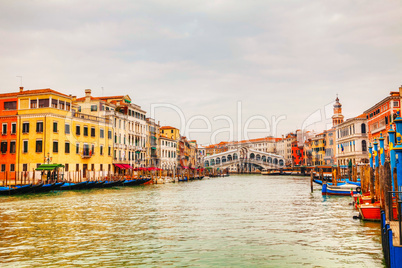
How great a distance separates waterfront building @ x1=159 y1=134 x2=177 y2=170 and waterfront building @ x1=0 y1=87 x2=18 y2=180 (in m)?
28.2

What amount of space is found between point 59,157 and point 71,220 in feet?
67.6

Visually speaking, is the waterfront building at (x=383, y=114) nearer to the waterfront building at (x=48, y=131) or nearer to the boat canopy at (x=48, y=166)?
the waterfront building at (x=48, y=131)

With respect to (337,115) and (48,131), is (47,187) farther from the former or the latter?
(337,115)

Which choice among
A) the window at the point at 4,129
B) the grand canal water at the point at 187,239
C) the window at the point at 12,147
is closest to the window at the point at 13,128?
the window at the point at 4,129

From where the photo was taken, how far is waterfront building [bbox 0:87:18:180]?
1298 inches

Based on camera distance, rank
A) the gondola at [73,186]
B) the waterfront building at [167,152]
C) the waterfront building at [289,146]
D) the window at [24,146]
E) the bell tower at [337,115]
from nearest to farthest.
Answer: the gondola at [73,186] < the window at [24,146] < the waterfront building at [167,152] < the bell tower at [337,115] < the waterfront building at [289,146]

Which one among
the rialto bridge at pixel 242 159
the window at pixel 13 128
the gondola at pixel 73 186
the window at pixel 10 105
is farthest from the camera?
the rialto bridge at pixel 242 159

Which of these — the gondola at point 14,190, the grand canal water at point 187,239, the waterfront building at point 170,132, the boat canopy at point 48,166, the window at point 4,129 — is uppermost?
the waterfront building at point 170,132

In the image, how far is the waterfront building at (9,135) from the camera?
33.0m

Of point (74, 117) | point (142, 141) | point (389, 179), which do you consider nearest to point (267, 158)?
point (142, 141)

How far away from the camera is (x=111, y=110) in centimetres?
4234

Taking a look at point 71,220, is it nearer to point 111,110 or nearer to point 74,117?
point 74,117

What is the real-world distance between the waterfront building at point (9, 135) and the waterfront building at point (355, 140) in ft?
129

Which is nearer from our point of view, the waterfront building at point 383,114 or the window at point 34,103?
the window at point 34,103
